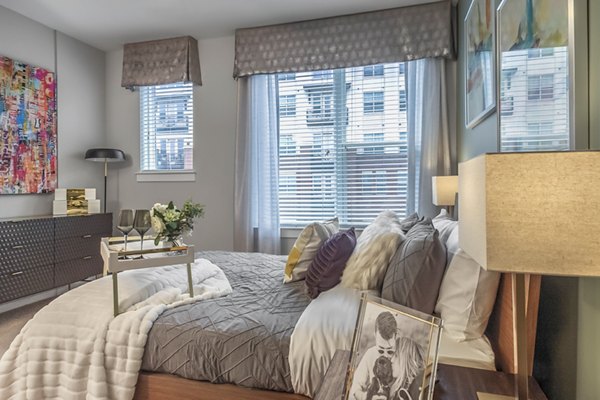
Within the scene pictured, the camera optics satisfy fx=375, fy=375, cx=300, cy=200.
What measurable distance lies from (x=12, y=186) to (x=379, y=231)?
141 inches

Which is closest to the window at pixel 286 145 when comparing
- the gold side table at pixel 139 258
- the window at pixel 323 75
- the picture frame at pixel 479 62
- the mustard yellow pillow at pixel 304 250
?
the window at pixel 323 75

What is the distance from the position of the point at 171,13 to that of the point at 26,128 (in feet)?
5.99

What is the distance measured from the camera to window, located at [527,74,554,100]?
48.4 inches

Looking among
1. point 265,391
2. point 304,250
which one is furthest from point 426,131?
point 265,391

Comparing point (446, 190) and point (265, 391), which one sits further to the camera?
point (446, 190)

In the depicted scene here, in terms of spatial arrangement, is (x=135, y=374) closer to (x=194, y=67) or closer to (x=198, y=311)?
(x=198, y=311)

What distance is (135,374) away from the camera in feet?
4.78

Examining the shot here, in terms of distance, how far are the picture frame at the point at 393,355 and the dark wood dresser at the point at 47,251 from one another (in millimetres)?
3357

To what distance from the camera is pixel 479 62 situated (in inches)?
96.8

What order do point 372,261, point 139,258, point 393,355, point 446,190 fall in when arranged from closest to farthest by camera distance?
point 393,355 → point 372,261 → point 139,258 → point 446,190

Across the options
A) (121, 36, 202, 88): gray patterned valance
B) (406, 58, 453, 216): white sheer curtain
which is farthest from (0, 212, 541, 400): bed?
(121, 36, 202, 88): gray patterned valance

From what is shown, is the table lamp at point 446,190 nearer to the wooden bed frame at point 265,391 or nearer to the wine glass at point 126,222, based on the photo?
the wooden bed frame at point 265,391

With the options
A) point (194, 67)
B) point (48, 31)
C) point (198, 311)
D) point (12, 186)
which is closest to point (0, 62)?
point (48, 31)

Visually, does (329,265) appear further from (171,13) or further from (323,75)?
(171,13)
